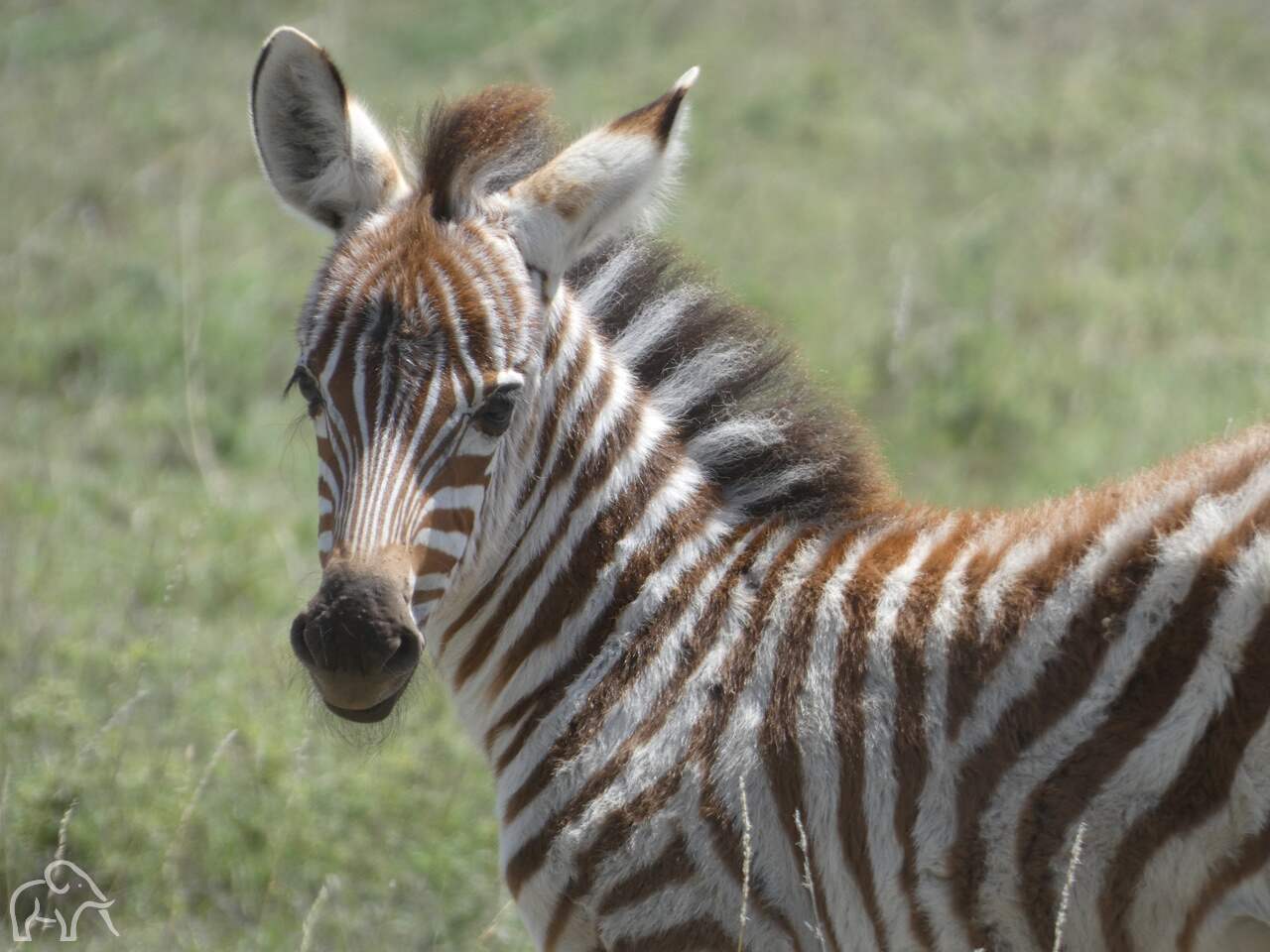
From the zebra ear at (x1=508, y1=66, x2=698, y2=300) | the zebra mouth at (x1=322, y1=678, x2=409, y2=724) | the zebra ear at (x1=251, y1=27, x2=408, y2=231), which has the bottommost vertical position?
the zebra mouth at (x1=322, y1=678, x2=409, y2=724)

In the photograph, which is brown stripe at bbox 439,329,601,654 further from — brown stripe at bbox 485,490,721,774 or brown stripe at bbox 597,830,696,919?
brown stripe at bbox 597,830,696,919

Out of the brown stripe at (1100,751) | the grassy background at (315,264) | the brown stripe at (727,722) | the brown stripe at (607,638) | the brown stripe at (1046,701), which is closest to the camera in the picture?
the brown stripe at (1100,751)

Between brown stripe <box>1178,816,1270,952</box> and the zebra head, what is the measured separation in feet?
5.95

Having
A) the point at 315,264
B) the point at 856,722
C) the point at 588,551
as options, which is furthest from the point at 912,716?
the point at 315,264

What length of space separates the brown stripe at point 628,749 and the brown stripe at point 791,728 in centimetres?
21

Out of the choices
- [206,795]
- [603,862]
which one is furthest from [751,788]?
[206,795]

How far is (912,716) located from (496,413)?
4.14ft

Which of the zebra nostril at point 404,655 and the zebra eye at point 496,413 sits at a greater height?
the zebra eye at point 496,413

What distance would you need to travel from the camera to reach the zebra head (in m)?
3.33

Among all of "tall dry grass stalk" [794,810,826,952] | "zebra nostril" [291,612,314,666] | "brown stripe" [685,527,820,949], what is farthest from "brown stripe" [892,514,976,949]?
"zebra nostril" [291,612,314,666]

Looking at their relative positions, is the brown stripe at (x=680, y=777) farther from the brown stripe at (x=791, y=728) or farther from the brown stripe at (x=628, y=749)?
the brown stripe at (x=791, y=728)

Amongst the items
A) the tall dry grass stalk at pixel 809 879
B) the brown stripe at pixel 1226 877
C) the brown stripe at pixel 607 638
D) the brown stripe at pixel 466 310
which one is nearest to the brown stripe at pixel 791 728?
the tall dry grass stalk at pixel 809 879

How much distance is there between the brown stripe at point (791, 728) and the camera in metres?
3.37

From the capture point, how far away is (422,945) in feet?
17.0
